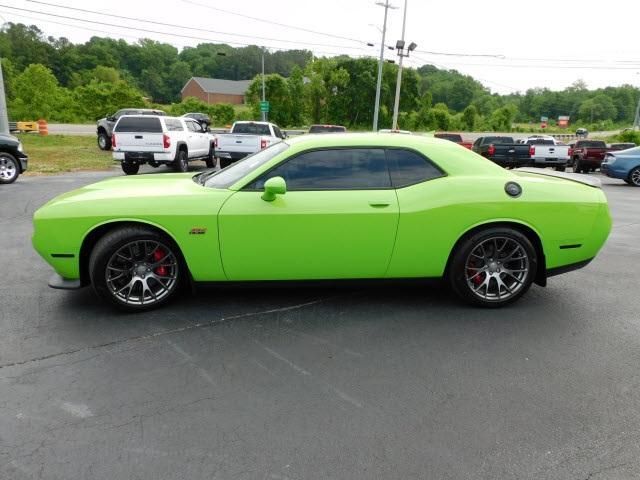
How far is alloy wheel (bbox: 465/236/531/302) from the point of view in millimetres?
4199

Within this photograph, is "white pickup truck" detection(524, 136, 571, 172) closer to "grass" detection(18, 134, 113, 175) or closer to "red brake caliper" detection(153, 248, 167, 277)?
"grass" detection(18, 134, 113, 175)

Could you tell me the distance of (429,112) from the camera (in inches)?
3004

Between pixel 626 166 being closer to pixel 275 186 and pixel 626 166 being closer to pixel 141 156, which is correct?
pixel 141 156

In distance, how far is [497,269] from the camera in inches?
167

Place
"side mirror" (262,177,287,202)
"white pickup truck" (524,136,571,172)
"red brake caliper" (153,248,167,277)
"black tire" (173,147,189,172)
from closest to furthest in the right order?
"side mirror" (262,177,287,202) → "red brake caliper" (153,248,167,277) → "black tire" (173,147,189,172) → "white pickup truck" (524,136,571,172)

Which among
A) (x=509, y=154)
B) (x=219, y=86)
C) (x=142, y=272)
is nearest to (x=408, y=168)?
(x=142, y=272)

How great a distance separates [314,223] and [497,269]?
66.5 inches

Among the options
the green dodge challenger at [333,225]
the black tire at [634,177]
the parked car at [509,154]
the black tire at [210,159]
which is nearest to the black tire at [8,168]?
the black tire at [210,159]

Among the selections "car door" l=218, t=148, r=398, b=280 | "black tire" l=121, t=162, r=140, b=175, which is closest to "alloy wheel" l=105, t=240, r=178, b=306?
"car door" l=218, t=148, r=398, b=280

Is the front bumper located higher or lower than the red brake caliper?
lower

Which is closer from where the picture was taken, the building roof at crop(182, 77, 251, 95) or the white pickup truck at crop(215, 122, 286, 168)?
the white pickup truck at crop(215, 122, 286, 168)

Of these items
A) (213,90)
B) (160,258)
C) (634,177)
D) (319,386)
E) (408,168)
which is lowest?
(634,177)

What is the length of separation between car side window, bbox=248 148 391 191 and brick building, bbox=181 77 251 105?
102 m

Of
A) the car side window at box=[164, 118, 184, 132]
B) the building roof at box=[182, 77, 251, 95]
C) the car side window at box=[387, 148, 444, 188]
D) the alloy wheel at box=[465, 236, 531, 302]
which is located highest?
the building roof at box=[182, 77, 251, 95]
